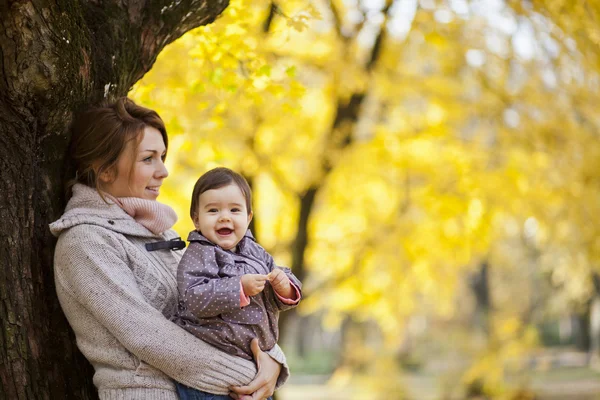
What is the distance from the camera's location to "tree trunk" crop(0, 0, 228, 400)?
2137 mm

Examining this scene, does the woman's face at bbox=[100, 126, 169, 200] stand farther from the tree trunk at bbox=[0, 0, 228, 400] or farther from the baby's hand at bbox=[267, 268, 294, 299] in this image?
the baby's hand at bbox=[267, 268, 294, 299]

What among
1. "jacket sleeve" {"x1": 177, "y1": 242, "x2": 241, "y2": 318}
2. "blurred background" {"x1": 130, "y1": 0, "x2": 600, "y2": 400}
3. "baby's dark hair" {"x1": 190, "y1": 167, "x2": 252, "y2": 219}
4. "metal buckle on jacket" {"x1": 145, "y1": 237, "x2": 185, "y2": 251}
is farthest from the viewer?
"blurred background" {"x1": 130, "y1": 0, "x2": 600, "y2": 400}

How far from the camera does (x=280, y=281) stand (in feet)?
7.13

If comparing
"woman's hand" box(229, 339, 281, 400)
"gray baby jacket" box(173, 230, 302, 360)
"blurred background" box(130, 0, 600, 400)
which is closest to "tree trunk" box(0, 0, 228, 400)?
"gray baby jacket" box(173, 230, 302, 360)

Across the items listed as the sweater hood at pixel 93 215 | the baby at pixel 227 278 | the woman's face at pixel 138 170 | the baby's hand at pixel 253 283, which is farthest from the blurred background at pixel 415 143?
the baby's hand at pixel 253 283

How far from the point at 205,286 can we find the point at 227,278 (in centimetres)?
7

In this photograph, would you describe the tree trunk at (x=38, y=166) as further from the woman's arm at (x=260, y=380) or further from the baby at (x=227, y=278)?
the woman's arm at (x=260, y=380)

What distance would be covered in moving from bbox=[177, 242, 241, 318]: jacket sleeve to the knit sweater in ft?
0.42

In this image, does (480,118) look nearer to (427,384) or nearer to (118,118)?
(118,118)

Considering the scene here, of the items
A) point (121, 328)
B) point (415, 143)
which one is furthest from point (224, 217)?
point (415, 143)

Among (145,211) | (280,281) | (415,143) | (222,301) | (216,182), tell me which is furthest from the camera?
(415,143)

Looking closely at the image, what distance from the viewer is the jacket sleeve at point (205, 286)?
6.76 ft

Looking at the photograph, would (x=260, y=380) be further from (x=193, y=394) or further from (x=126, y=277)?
(x=126, y=277)

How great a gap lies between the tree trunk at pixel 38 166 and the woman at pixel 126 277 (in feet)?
0.30
